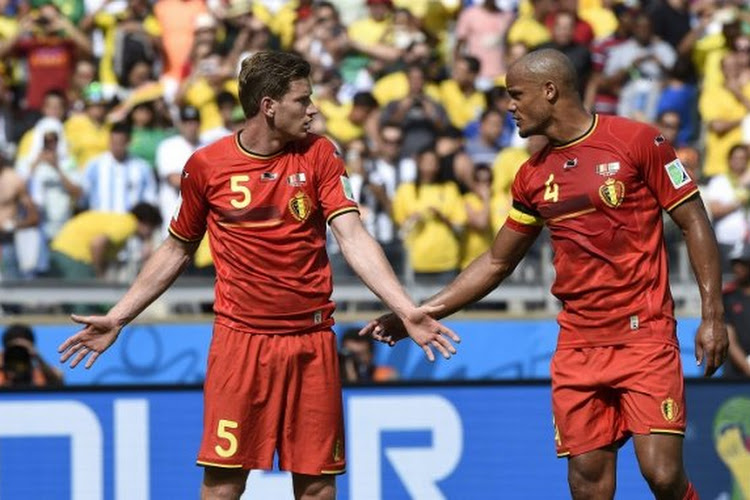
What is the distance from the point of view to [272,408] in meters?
Answer: 8.08

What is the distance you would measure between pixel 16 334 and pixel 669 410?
555cm

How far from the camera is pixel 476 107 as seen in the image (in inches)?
643

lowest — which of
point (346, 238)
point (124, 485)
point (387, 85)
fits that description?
point (124, 485)

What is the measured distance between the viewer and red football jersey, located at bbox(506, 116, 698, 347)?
7887 millimetres

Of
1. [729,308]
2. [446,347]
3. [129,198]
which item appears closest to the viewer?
[446,347]

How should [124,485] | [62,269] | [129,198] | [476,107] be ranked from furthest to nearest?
[476,107] < [129,198] < [62,269] < [124,485]

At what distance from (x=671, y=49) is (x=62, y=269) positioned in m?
6.87

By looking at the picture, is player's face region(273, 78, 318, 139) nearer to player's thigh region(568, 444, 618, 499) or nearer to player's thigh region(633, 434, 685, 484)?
player's thigh region(568, 444, 618, 499)

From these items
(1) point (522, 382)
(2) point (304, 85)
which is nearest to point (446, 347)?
(2) point (304, 85)

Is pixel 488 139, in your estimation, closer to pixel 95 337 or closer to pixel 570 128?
pixel 570 128

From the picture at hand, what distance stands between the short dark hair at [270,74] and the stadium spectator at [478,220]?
5781mm

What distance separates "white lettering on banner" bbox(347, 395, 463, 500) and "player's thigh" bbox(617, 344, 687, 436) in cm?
214

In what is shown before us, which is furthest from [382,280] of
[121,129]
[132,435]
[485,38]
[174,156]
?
[485,38]

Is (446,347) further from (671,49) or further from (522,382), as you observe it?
(671,49)
